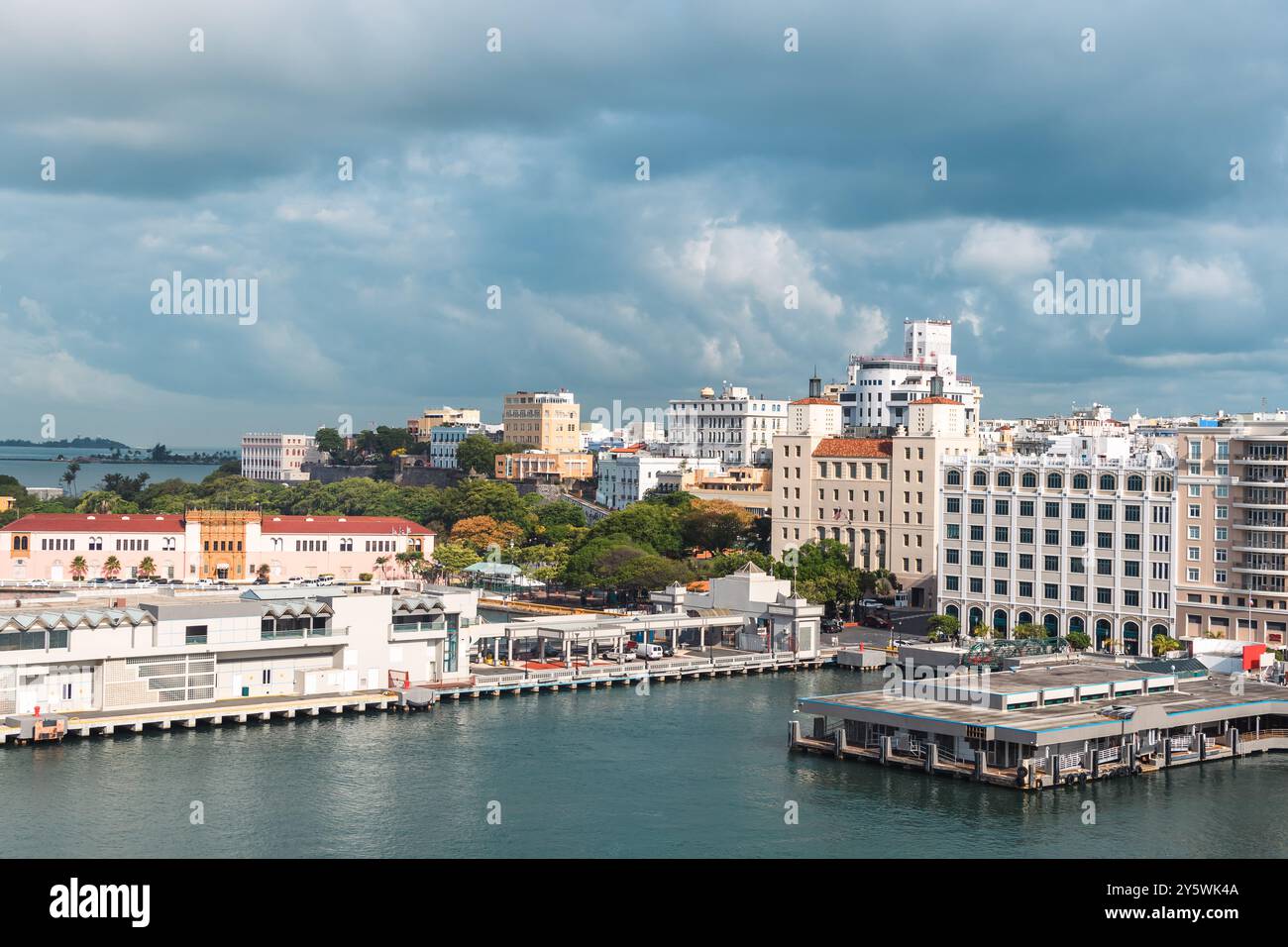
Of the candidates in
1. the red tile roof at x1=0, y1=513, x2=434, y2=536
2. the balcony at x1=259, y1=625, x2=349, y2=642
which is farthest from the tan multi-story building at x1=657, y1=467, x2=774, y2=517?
the balcony at x1=259, y1=625, x2=349, y2=642

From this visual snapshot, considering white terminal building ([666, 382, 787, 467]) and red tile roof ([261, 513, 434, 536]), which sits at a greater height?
white terminal building ([666, 382, 787, 467])

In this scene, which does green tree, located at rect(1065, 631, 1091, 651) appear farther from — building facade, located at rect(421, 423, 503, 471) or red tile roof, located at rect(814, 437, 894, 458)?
building facade, located at rect(421, 423, 503, 471)

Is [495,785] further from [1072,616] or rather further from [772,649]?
[1072,616]

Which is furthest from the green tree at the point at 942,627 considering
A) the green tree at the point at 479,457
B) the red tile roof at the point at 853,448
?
the green tree at the point at 479,457

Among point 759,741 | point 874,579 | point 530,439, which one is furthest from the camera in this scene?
point 530,439

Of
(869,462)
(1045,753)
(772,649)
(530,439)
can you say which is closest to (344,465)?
(530,439)

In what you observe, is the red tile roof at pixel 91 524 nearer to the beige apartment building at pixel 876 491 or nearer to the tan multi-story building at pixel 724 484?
the tan multi-story building at pixel 724 484

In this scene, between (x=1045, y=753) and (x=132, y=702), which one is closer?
(x=1045, y=753)
